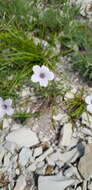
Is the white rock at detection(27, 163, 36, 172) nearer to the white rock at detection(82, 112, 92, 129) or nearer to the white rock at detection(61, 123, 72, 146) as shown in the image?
the white rock at detection(61, 123, 72, 146)

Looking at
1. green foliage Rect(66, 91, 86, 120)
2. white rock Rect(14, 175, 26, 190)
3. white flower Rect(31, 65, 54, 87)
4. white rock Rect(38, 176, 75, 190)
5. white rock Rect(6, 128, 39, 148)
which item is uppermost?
white flower Rect(31, 65, 54, 87)

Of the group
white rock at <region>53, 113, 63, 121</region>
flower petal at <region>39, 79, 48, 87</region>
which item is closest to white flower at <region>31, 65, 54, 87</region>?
flower petal at <region>39, 79, 48, 87</region>

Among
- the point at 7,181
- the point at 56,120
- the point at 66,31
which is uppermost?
the point at 66,31

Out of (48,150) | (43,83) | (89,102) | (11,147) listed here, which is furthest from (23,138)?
(89,102)

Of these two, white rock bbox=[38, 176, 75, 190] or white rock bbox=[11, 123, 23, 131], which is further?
white rock bbox=[11, 123, 23, 131]

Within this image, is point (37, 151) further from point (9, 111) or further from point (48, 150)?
point (9, 111)

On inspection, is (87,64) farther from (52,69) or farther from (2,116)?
(2,116)

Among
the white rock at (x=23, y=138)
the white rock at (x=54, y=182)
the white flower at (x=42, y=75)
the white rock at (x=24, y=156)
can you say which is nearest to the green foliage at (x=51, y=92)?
the white flower at (x=42, y=75)

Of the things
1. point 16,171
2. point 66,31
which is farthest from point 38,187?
point 66,31
